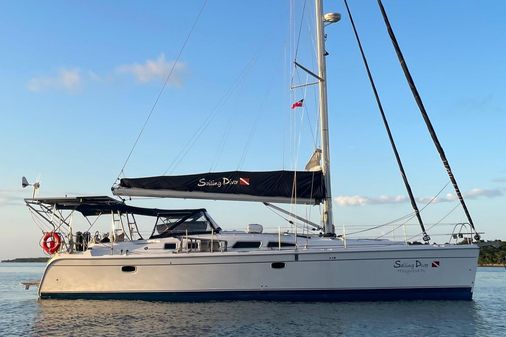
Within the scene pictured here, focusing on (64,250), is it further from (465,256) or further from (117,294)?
(465,256)

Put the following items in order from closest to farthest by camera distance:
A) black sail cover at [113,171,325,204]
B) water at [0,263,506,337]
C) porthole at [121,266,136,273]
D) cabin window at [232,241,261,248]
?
1. water at [0,263,506,337]
2. porthole at [121,266,136,273]
3. cabin window at [232,241,261,248]
4. black sail cover at [113,171,325,204]

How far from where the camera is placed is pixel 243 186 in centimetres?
1608

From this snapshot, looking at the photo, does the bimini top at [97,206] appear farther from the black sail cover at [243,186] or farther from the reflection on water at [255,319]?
the reflection on water at [255,319]

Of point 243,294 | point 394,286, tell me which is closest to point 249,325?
point 243,294

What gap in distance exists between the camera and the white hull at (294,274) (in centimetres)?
1494

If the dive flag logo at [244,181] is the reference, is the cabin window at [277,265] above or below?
below

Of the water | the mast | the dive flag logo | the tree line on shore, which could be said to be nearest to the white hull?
the water

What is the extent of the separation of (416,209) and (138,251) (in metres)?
8.84

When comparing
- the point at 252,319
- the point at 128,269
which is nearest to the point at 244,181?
the point at 128,269

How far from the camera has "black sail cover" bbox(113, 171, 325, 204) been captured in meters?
16.0

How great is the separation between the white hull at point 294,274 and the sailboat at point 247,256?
1.1 inches

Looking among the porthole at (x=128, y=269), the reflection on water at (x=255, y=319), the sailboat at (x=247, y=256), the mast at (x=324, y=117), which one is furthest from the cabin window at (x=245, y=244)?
the porthole at (x=128, y=269)

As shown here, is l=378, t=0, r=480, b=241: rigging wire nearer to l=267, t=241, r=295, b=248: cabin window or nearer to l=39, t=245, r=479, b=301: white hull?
l=39, t=245, r=479, b=301: white hull

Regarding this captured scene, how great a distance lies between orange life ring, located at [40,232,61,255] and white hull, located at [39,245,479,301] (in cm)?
112
